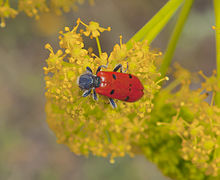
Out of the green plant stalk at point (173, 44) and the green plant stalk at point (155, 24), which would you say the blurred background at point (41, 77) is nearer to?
the green plant stalk at point (173, 44)

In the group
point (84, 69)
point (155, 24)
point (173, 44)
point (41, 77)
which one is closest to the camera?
point (84, 69)

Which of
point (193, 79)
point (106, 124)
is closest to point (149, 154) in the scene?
point (106, 124)

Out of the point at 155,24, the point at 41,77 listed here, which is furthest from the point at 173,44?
the point at 41,77

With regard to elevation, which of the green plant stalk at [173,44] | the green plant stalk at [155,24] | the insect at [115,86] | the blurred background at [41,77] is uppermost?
the green plant stalk at [155,24]

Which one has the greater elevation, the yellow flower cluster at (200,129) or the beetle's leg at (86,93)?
the beetle's leg at (86,93)

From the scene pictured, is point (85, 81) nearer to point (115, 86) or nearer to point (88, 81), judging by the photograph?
point (88, 81)

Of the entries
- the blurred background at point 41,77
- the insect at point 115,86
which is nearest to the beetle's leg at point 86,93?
the insect at point 115,86

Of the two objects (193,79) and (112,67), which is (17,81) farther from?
(112,67)
